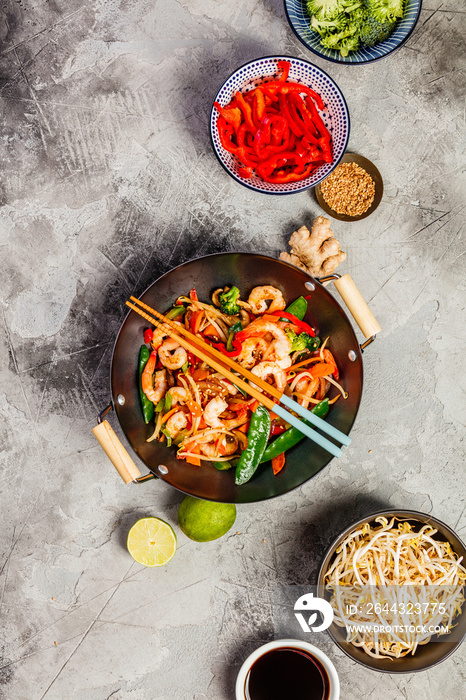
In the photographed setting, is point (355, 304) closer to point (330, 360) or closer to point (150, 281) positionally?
point (330, 360)

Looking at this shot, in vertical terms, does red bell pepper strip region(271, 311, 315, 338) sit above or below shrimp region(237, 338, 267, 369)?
above

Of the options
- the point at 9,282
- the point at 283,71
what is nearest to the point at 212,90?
the point at 283,71

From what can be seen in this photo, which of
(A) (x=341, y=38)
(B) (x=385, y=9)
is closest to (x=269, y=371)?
(A) (x=341, y=38)

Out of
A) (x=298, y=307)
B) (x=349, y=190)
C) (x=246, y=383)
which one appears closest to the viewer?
(x=246, y=383)

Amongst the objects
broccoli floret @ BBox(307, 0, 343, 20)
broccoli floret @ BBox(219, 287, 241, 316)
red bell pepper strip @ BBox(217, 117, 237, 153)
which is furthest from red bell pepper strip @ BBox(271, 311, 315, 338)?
broccoli floret @ BBox(307, 0, 343, 20)

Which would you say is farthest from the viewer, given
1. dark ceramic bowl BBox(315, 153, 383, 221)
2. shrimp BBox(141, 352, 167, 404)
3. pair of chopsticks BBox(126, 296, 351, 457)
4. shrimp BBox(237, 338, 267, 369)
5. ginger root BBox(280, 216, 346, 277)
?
dark ceramic bowl BBox(315, 153, 383, 221)

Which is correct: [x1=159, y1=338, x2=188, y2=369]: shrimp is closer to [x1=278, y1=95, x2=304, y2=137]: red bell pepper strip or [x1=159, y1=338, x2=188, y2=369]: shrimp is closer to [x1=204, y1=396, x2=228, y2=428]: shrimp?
[x1=204, y1=396, x2=228, y2=428]: shrimp

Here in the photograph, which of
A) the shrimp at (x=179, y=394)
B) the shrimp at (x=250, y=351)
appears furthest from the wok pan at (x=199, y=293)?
the shrimp at (x=250, y=351)
